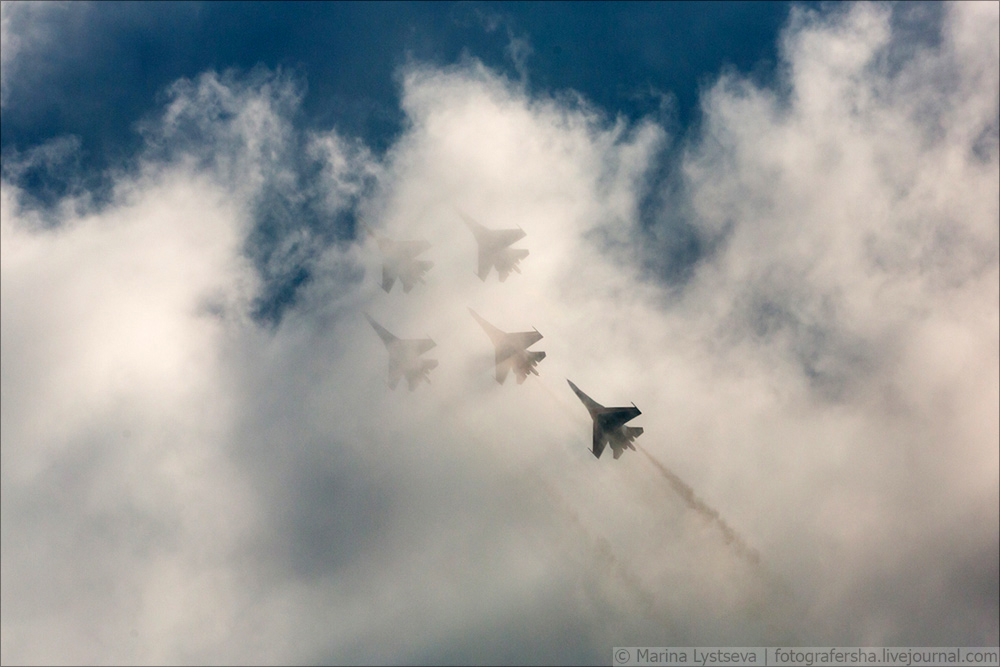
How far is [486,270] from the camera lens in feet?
435

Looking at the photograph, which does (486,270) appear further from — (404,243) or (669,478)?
(669,478)

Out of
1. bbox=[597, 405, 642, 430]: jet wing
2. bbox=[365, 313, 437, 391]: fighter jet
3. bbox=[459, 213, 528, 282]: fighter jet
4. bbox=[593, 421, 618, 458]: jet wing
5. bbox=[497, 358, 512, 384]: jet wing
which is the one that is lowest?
bbox=[593, 421, 618, 458]: jet wing

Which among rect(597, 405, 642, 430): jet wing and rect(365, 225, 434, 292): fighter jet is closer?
rect(597, 405, 642, 430): jet wing

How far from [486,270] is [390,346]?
28890mm

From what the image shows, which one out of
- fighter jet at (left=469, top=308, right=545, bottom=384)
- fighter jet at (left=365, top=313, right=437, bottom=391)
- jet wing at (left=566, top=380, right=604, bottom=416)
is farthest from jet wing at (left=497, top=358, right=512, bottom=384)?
fighter jet at (left=365, top=313, right=437, bottom=391)

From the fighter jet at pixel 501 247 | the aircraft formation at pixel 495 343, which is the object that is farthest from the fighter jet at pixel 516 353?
the fighter jet at pixel 501 247

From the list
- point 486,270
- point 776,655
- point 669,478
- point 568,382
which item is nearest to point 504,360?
point 568,382

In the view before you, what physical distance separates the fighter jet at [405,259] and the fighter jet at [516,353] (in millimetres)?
28203

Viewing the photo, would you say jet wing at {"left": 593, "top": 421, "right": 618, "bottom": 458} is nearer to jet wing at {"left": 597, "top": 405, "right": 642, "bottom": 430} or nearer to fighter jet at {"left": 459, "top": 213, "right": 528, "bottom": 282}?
jet wing at {"left": 597, "top": 405, "right": 642, "bottom": 430}

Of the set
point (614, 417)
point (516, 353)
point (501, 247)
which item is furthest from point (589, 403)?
point (501, 247)

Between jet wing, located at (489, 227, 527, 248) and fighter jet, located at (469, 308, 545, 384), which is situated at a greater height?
jet wing, located at (489, 227, 527, 248)

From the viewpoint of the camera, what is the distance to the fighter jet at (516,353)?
377ft

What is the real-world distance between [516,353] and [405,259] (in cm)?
4024

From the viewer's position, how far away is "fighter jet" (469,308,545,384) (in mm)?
114875
